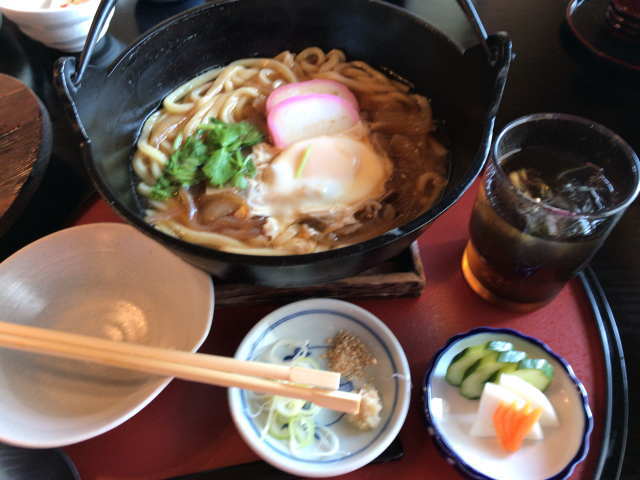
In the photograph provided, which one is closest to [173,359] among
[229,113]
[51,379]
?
[51,379]

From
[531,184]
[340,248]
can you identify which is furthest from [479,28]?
[340,248]

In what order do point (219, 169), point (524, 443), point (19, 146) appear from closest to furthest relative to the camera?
point (524, 443), point (219, 169), point (19, 146)

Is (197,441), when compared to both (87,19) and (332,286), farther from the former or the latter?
(87,19)

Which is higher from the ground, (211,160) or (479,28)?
(479,28)

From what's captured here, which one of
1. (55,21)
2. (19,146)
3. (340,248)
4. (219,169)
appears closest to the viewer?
(340,248)

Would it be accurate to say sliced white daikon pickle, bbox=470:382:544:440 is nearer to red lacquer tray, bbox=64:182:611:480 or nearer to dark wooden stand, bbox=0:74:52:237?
red lacquer tray, bbox=64:182:611:480

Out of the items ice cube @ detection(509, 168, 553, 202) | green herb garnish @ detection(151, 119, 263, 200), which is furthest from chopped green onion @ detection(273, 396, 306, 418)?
ice cube @ detection(509, 168, 553, 202)

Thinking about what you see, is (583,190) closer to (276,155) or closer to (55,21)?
(276,155)

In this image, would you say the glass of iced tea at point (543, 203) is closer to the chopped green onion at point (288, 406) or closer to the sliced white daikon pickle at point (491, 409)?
the sliced white daikon pickle at point (491, 409)
